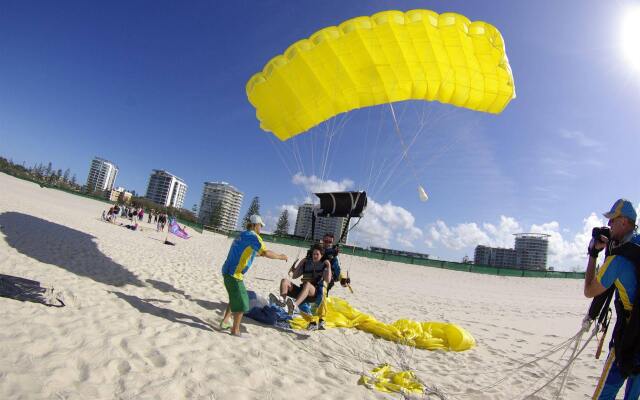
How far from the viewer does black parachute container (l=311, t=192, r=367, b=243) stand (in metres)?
8.23

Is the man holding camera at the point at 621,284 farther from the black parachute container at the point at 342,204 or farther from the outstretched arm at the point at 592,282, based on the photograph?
the black parachute container at the point at 342,204

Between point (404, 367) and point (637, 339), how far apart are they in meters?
2.62

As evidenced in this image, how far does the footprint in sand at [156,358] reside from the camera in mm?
3094

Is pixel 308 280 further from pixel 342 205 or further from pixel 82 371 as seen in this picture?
pixel 82 371

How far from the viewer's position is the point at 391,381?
358 cm

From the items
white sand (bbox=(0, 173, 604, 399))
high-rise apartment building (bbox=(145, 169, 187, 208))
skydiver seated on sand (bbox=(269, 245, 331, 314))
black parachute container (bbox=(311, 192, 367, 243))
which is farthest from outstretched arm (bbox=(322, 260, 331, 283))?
high-rise apartment building (bbox=(145, 169, 187, 208))

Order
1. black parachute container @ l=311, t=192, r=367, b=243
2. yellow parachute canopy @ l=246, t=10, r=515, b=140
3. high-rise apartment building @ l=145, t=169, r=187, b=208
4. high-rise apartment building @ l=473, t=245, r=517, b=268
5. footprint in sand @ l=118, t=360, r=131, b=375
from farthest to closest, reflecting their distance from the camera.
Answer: high-rise apartment building @ l=145, t=169, r=187, b=208 < high-rise apartment building @ l=473, t=245, r=517, b=268 < black parachute container @ l=311, t=192, r=367, b=243 < yellow parachute canopy @ l=246, t=10, r=515, b=140 < footprint in sand @ l=118, t=360, r=131, b=375

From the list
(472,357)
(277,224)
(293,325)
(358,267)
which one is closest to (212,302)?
(293,325)

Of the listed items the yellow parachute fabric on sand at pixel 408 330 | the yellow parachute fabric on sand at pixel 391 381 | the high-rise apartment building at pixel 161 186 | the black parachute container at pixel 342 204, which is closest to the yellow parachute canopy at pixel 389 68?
the black parachute container at pixel 342 204

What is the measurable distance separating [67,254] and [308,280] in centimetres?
608

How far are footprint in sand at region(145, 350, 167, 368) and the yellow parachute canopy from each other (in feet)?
19.0

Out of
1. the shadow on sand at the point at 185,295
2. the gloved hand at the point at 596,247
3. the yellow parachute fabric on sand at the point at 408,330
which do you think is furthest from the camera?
the shadow on sand at the point at 185,295

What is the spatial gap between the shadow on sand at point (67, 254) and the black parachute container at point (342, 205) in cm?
459

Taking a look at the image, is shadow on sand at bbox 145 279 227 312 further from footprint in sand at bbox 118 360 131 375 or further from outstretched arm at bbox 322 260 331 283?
footprint in sand at bbox 118 360 131 375
